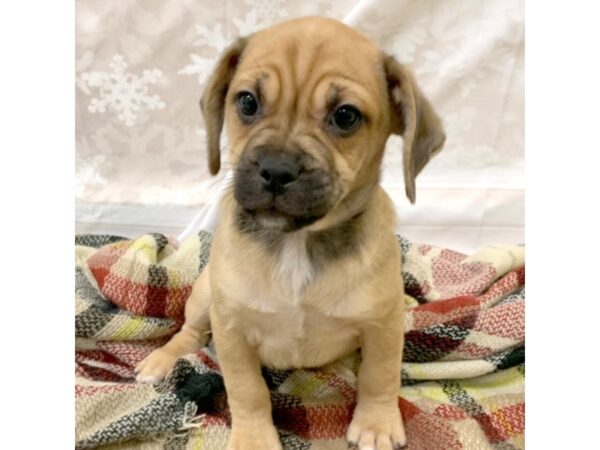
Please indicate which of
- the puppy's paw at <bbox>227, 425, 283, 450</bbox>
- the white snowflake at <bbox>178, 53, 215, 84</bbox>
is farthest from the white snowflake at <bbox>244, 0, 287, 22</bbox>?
the puppy's paw at <bbox>227, 425, 283, 450</bbox>

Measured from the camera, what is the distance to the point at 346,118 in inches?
84.1

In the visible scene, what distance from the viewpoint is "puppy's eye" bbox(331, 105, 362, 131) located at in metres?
2.12

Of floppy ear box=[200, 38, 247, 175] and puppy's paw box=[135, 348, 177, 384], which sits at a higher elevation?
floppy ear box=[200, 38, 247, 175]

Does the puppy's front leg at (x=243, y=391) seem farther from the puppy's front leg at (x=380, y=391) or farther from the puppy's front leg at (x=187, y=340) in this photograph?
the puppy's front leg at (x=187, y=340)

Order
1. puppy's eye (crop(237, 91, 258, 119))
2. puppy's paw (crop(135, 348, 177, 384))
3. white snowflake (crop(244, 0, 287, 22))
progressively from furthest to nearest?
white snowflake (crop(244, 0, 287, 22)) < puppy's paw (crop(135, 348, 177, 384)) < puppy's eye (crop(237, 91, 258, 119))

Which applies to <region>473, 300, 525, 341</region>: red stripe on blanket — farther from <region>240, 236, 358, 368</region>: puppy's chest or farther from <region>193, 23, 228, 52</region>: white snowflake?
<region>193, 23, 228, 52</region>: white snowflake

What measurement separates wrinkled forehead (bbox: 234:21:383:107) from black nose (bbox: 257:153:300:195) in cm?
29

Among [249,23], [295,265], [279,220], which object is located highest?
[249,23]

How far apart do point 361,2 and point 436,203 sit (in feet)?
4.27

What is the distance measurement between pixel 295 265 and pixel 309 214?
0.30m

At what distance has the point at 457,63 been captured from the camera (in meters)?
3.79

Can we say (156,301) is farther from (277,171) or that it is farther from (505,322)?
(505,322)

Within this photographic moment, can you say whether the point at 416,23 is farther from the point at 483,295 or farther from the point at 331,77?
the point at 331,77

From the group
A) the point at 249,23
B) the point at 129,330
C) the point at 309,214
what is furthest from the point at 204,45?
the point at 309,214
